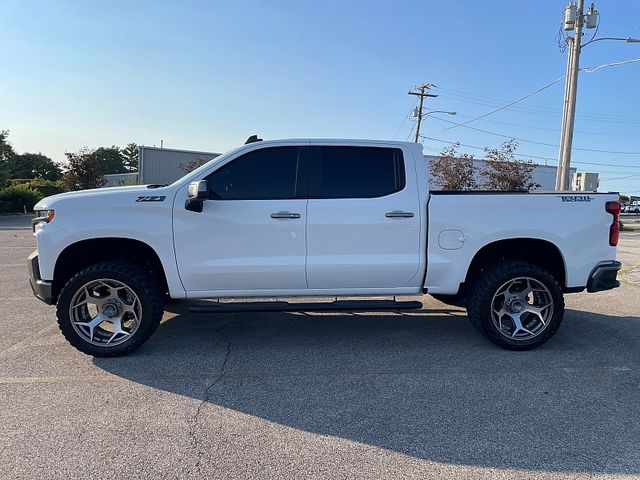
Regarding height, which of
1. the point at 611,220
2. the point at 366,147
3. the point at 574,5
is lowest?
the point at 611,220

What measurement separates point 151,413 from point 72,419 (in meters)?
0.54

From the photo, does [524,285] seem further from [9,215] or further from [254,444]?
[9,215]

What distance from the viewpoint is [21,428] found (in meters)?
3.22

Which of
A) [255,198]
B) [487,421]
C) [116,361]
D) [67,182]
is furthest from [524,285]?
[67,182]

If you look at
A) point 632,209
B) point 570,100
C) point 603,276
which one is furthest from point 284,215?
point 632,209

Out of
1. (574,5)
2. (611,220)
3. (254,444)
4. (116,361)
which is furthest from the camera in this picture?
(574,5)

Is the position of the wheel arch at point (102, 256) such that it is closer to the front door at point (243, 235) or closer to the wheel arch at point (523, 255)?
the front door at point (243, 235)

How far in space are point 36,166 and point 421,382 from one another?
313 ft

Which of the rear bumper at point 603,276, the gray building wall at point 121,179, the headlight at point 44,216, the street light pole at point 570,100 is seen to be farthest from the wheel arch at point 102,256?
the gray building wall at point 121,179

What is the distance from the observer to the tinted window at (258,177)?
4.61 m

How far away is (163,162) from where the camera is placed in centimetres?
3691

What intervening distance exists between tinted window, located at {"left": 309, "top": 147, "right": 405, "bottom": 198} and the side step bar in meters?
1.10

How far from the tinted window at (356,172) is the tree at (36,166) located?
87116mm

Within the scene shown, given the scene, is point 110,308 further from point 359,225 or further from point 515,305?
point 515,305
